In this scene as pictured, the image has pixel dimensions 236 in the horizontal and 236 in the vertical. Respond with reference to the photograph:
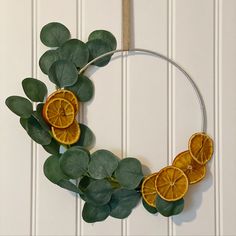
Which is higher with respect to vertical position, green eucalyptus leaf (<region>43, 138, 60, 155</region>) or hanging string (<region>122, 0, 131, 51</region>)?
hanging string (<region>122, 0, 131, 51</region>)

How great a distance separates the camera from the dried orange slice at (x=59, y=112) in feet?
2.69

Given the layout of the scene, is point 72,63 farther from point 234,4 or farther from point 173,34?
point 234,4

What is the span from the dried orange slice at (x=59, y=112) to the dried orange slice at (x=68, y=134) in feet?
0.04

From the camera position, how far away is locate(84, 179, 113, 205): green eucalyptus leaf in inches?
32.7

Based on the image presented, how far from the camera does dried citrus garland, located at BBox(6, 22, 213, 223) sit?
2.71 ft

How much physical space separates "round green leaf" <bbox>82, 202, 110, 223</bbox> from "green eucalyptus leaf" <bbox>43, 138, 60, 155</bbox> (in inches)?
5.0

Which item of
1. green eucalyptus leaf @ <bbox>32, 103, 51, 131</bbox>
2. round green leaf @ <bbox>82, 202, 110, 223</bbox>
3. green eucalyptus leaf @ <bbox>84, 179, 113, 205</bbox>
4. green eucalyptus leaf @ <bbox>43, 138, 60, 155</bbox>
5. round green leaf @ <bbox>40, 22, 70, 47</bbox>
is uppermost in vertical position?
round green leaf @ <bbox>40, 22, 70, 47</bbox>

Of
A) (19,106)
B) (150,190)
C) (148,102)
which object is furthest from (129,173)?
(19,106)

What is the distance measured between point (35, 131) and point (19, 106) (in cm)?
6

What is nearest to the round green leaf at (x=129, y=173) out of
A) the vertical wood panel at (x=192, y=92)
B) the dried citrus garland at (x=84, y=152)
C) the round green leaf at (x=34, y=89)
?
the dried citrus garland at (x=84, y=152)

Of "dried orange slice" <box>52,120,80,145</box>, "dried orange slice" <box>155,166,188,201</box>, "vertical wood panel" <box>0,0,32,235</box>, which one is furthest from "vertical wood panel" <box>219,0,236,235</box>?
"vertical wood panel" <box>0,0,32,235</box>

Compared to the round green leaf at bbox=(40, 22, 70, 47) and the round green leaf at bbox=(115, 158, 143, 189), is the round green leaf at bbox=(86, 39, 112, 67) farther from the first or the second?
the round green leaf at bbox=(115, 158, 143, 189)

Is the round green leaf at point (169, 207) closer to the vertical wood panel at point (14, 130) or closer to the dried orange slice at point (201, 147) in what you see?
the dried orange slice at point (201, 147)

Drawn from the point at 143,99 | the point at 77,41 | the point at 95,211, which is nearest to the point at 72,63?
the point at 77,41
